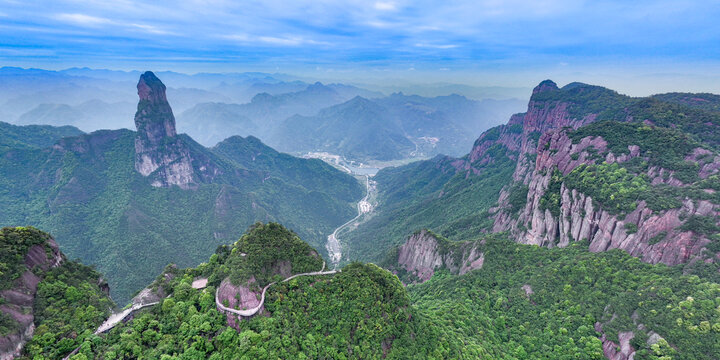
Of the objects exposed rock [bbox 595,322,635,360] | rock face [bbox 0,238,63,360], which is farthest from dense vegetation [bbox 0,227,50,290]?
exposed rock [bbox 595,322,635,360]

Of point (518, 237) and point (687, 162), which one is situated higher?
point (687, 162)

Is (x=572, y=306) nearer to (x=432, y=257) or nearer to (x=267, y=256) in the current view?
(x=432, y=257)

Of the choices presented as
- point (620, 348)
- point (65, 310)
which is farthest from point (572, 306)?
point (65, 310)

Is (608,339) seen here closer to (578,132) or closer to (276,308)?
(276,308)

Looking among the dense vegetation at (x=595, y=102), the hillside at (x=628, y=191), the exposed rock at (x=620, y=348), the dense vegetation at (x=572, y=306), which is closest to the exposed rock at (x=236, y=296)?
the dense vegetation at (x=572, y=306)

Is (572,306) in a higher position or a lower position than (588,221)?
lower

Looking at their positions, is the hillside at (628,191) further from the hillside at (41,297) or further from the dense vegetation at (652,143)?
the hillside at (41,297)

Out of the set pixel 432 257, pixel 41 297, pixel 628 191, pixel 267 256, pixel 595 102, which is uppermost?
pixel 595 102

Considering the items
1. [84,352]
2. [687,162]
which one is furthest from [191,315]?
[687,162]
